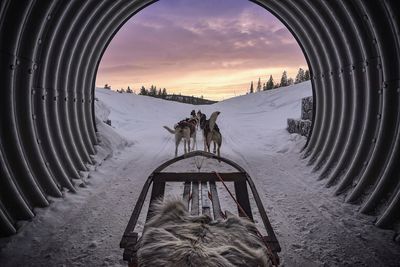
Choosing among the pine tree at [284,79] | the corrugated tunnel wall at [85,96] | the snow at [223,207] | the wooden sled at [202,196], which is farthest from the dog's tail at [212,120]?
the pine tree at [284,79]

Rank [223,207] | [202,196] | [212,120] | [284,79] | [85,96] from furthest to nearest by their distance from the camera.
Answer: [284,79], [212,120], [85,96], [223,207], [202,196]

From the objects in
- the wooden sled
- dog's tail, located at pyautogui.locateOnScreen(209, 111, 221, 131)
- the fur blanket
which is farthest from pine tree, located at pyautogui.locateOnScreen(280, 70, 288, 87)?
the fur blanket

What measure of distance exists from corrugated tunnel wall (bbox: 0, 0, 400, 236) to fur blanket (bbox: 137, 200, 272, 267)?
7.79 ft

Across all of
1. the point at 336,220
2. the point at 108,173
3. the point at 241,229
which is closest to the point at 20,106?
the point at 108,173

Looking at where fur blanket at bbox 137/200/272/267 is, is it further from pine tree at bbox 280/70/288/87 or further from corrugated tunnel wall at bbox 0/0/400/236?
pine tree at bbox 280/70/288/87

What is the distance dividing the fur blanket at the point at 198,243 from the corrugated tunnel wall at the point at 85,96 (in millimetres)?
2374

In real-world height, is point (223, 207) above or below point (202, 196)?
below

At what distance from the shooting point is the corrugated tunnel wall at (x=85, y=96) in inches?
150

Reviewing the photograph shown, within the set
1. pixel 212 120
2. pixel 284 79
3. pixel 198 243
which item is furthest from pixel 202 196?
pixel 284 79

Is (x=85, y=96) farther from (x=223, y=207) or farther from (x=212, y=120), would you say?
(x=223, y=207)

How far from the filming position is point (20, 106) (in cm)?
427

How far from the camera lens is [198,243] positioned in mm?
1877

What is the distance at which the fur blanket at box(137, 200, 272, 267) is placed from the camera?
1.72 m

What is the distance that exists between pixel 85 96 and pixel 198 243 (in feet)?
20.9
